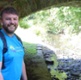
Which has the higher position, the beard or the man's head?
the man's head

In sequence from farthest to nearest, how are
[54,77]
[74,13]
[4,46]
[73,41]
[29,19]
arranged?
[29,19]
[73,41]
[74,13]
[54,77]
[4,46]

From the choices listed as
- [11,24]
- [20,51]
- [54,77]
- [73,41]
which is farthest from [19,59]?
[73,41]

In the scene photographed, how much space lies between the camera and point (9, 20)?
9.27ft

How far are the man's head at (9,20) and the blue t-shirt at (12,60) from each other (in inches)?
2.8

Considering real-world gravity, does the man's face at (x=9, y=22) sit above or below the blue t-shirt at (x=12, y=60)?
above

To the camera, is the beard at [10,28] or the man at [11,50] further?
the beard at [10,28]

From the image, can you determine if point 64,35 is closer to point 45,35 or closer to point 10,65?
point 45,35

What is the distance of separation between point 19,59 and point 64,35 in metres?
15.9

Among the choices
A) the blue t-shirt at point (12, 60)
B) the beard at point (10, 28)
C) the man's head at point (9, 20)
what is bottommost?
the blue t-shirt at point (12, 60)

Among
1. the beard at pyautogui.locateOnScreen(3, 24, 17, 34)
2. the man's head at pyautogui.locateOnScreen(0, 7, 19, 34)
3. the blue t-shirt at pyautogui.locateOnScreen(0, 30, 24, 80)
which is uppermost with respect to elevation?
the man's head at pyautogui.locateOnScreen(0, 7, 19, 34)

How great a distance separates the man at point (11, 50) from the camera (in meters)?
2.69

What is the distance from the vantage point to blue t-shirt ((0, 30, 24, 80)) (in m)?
2.68

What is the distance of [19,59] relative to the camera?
279cm

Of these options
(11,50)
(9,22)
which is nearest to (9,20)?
(9,22)
